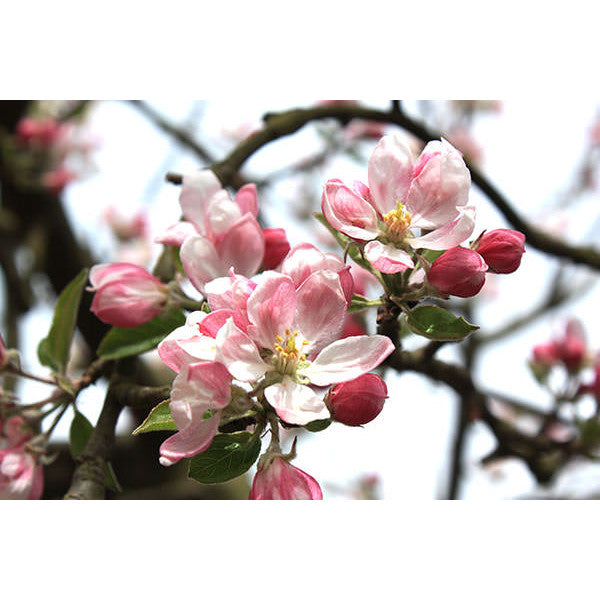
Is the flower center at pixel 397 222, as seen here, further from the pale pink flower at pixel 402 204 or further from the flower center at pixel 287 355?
the flower center at pixel 287 355

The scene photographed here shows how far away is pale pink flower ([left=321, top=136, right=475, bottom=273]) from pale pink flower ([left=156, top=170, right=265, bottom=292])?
16 centimetres

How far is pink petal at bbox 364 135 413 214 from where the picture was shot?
707mm

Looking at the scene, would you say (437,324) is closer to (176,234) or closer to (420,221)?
(420,221)

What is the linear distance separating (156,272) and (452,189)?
1.59 feet

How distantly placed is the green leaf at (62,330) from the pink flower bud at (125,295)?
124 mm

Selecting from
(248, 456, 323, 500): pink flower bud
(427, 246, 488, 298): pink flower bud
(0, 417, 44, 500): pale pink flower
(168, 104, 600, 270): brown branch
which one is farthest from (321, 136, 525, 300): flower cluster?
(0, 417, 44, 500): pale pink flower

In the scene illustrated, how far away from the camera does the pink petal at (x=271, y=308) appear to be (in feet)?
2.06

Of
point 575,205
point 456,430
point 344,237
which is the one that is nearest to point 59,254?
point 456,430

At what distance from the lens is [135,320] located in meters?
0.89

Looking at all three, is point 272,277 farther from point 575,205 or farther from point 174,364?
point 575,205

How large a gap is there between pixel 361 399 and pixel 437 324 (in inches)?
4.5

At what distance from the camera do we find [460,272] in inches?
26.0

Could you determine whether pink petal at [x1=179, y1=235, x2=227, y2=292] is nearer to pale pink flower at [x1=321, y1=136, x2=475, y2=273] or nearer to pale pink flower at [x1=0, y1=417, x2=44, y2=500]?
pale pink flower at [x1=321, y1=136, x2=475, y2=273]

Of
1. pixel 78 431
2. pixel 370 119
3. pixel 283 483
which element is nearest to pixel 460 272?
pixel 283 483
